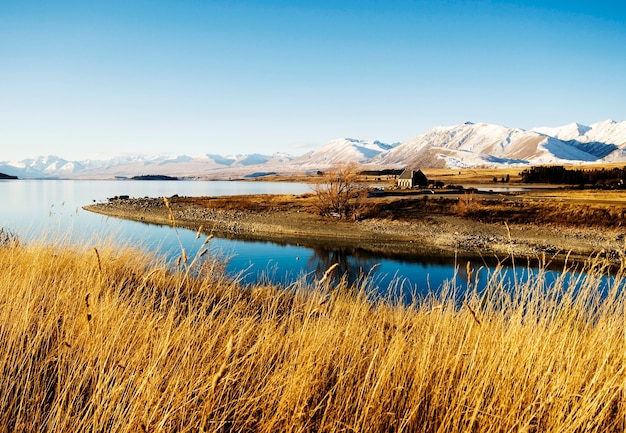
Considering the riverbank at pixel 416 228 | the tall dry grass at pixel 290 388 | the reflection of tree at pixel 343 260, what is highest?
the tall dry grass at pixel 290 388

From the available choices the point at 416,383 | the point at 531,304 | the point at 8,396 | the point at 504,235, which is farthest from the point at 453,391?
the point at 504,235

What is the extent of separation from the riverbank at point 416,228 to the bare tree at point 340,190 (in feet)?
5.76

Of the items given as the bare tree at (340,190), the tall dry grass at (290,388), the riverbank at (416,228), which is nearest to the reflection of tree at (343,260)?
the riverbank at (416,228)

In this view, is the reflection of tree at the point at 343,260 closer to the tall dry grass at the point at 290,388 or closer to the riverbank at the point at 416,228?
the riverbank at the point at 416,228

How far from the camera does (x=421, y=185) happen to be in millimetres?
68875

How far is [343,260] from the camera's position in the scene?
24.2 metres

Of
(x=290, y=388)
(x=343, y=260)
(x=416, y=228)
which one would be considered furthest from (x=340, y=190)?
(x=290, y=388)

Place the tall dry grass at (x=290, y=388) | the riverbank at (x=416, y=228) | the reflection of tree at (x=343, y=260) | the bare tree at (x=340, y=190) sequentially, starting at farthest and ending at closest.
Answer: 1. the bare tree at (x=340, y=190)
2. the riverbank at (x=416, y=228)
3. the reflection of tree at (x=343, y=260)
4. the tall dry grass at (x=290, y=388)

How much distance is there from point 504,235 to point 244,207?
27937mm

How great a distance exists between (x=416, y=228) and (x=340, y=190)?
910 centimetres

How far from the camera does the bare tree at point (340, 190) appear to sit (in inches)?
1511

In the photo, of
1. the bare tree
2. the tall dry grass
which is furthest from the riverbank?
the tall dry grass

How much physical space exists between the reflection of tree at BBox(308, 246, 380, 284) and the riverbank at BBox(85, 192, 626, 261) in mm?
1633

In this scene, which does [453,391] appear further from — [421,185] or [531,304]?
[421,185]
